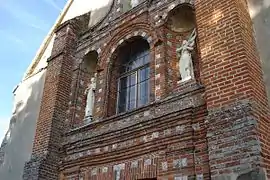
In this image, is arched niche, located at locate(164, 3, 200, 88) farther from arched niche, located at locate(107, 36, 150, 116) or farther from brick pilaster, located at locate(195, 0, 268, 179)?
brick pilaster, located at locate(195, 0, 268, 179)

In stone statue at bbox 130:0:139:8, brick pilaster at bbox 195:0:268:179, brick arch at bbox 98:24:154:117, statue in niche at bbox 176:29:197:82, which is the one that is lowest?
brick pilaster at bbox 195:0:268:179

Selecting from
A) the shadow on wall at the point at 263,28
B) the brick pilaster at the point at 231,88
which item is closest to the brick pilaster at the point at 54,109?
the brick pilaster at the point at 231,88

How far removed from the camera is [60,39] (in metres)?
11.3

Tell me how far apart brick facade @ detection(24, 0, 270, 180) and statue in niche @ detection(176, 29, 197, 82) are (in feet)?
0.57

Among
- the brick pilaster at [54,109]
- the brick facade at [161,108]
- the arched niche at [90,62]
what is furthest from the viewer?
the arched niche at [90,62]

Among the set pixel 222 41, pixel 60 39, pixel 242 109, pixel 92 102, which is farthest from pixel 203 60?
pixel 60 39

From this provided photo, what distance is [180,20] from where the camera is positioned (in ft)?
28.6

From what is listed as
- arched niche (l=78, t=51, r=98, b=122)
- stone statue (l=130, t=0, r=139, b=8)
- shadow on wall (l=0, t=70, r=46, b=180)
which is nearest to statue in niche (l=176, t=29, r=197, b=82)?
stone statue (l=130, t=0, r=139, b=8)

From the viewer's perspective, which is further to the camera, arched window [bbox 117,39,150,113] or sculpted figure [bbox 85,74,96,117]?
sculpted figure [bbox 85,74,96,117]

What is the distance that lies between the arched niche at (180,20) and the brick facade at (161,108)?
107 millimetres

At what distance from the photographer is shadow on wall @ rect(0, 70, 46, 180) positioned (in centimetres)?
1027

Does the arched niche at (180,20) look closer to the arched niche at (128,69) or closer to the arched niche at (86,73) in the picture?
the arched niche at (128,69)

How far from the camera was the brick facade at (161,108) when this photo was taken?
17.8 feet

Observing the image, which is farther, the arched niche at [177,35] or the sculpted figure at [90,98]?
the sculpted figure at [90,98]
